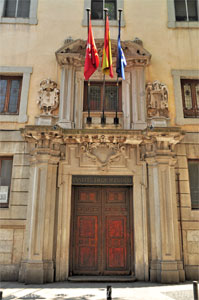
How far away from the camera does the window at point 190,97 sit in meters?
10.8

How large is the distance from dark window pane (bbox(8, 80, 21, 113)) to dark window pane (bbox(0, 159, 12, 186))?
6.93 ft

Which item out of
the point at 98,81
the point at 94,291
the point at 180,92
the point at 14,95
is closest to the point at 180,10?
the point at 180,92

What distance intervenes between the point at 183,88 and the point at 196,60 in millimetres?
1355

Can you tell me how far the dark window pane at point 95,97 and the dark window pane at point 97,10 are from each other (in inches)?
139

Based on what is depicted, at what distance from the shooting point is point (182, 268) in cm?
884

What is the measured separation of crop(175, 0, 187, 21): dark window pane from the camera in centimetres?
1214

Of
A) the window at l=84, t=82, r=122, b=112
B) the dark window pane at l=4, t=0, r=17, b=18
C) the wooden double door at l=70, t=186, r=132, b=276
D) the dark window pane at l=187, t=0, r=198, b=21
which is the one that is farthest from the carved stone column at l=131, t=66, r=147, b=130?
the dark window pane at l=4, t=0, r=17, b=18

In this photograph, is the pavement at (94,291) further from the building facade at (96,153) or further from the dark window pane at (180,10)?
the dark window pane at (180,10)

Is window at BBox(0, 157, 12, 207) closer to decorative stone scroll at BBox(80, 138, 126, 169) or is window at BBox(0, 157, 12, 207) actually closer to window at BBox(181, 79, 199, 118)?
decorative stone scroll at BBox(80, 138, 126, 169)

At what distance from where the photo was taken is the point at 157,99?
1062 centimetres

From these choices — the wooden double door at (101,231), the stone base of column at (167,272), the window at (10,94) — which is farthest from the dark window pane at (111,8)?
the stone base of column at (167,272)

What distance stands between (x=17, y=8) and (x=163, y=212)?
10767 millimetres

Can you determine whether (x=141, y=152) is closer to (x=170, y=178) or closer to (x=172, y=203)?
(x=170, y=178)

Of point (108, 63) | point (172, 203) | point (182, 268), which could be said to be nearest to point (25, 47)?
point (108, 63)
